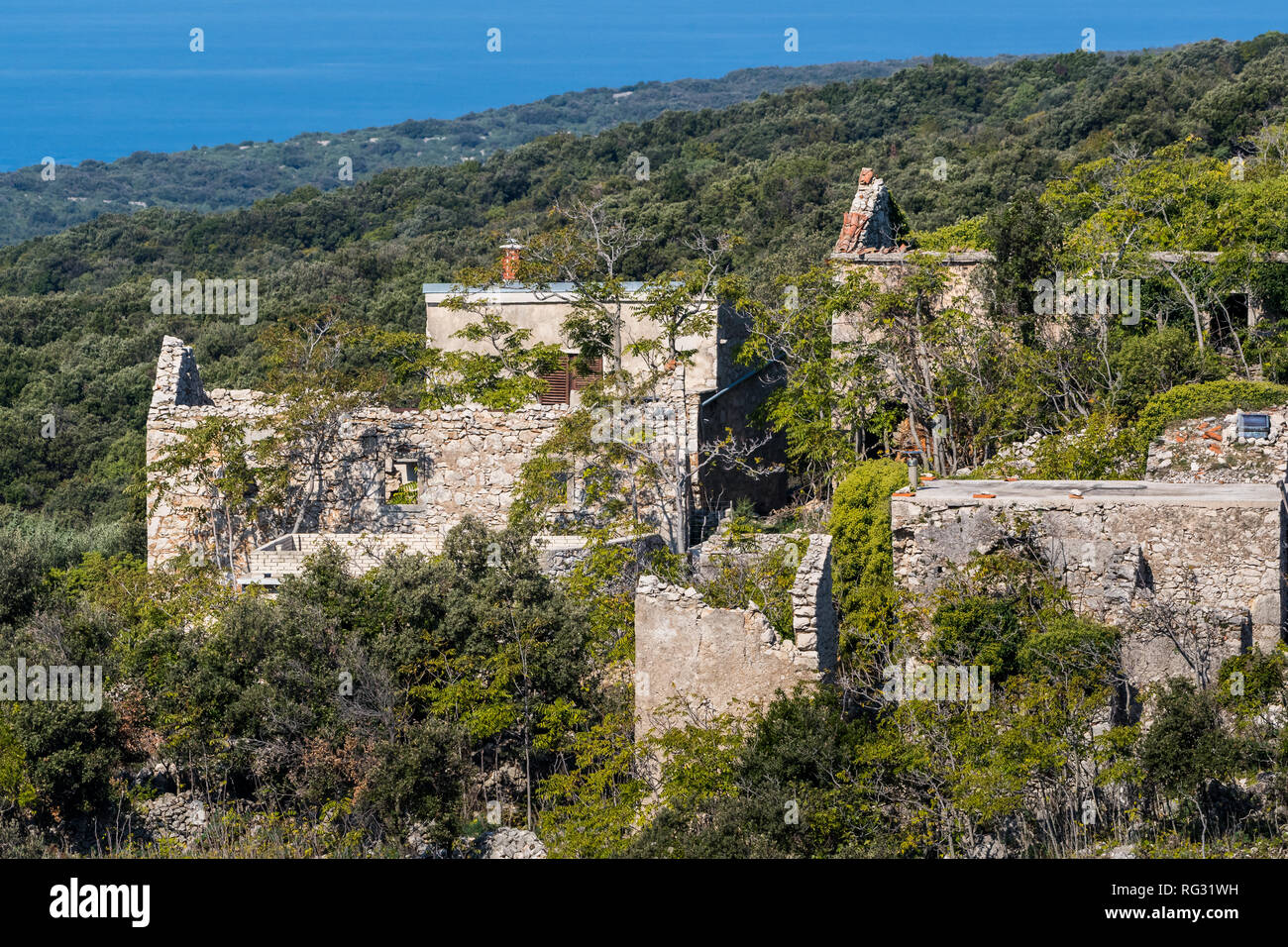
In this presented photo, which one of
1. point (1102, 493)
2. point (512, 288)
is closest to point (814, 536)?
point (1102, 493)

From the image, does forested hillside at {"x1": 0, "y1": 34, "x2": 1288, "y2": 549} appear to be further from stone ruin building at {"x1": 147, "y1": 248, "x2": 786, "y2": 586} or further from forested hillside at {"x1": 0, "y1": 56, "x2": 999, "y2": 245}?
forested hillside at {"x1": 0, "y1": 56, "x2": 999, "y2": 245}

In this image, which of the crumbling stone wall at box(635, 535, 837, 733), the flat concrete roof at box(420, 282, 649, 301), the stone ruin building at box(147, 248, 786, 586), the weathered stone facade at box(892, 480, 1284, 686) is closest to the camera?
the crumbling stone wall at box(635, 535, 837, 733)

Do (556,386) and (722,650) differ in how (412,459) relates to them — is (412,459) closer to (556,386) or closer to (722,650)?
(556,386)

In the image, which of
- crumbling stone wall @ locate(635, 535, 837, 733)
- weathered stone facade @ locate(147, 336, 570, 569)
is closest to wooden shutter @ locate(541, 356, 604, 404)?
weathered stone facade @ locate(147, 336, 570, 569)
